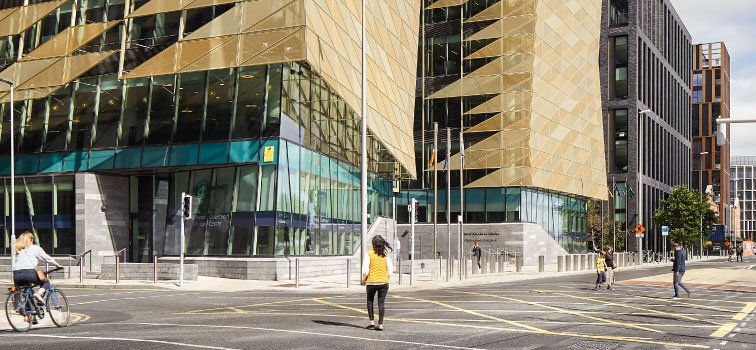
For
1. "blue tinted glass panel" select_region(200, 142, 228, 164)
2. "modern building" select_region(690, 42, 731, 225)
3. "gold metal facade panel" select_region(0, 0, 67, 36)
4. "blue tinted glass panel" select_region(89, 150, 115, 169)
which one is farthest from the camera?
"modern building" select_region(690, 42, 731, 225)

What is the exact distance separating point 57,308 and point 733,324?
13.1 m

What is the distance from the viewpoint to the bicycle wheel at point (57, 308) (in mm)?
15039

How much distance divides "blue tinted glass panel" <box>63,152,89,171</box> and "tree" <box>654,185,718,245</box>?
68634 millimetres

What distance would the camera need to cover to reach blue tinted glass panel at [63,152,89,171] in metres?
37.9

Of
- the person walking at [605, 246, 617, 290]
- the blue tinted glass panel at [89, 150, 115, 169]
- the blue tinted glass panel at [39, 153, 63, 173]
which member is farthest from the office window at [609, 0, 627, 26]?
the blue tinted glass panel at [39, 153, 63, 173]

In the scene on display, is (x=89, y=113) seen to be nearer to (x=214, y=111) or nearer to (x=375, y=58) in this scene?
(x=214, y=111)

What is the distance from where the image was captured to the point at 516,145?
60.4 metres

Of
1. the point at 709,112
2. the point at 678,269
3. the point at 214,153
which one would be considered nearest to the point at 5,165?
the point at 214,153

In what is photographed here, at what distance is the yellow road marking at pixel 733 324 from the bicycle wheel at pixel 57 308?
11.7m

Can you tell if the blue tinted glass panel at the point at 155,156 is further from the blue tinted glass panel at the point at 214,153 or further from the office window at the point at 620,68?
the office window at the point at 620,68

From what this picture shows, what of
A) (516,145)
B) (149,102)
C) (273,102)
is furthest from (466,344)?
(516,145)

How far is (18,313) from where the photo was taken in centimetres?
1445

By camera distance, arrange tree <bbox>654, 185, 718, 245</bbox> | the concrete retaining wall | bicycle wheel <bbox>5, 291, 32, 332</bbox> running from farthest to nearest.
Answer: tree <bbox>654, 185, 718, 245</bbox>
the concrete retaining wall
bicycle wheel <bbox>5, 291, 32, 332</bbox>

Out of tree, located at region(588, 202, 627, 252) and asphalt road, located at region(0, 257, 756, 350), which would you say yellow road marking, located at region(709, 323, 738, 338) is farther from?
tree, located at region(588, 202, 627, 252)
